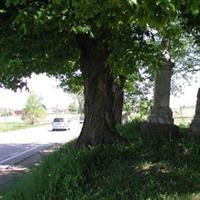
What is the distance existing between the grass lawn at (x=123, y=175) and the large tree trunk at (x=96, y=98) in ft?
3.29

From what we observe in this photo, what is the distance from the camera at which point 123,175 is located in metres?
10.2

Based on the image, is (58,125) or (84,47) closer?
(84,47)

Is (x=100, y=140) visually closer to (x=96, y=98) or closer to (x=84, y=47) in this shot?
(x=96, y=98)

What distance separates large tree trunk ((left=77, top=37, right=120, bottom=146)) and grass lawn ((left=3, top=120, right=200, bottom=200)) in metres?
1.00

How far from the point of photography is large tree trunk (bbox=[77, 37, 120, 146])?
13.9m

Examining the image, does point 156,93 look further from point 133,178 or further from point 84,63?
point 133,178

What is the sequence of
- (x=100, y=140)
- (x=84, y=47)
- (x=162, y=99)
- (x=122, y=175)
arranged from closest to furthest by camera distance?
(x=122, y=175) → (x=100, y=140) → (x=84, y=47) → (x=162, y=99)

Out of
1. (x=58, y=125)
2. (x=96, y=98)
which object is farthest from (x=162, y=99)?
(x=58, y=125)

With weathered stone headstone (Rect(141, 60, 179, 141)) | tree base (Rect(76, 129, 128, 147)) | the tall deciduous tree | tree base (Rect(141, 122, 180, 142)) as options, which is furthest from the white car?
tree base (Rect(76, 129, 128, 147))

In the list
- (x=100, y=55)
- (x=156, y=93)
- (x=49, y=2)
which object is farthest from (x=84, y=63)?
(x=156, y=93)

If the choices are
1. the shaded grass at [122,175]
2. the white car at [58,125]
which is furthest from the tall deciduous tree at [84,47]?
the white car at [58,125]

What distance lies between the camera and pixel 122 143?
13.5 metres

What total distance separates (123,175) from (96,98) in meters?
4.07

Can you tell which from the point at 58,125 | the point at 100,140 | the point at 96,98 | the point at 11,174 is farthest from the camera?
the point at 58,125
